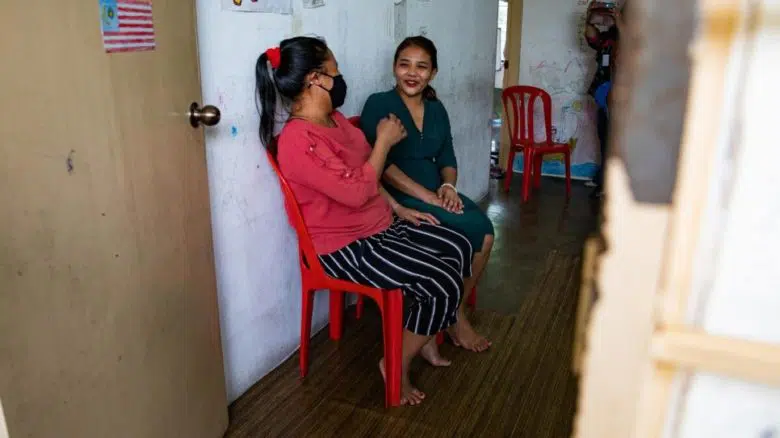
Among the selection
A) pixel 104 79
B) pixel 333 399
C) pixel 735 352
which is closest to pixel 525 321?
pixel 333 399

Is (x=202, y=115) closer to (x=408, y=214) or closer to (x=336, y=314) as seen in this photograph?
(x=408, y=214)

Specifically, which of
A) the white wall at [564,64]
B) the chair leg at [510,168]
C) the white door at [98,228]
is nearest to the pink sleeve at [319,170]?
the white door at [98,228]

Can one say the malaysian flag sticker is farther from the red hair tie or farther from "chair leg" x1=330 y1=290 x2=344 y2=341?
"chair leg" x1=330 y1=290 x2=344 y2=341

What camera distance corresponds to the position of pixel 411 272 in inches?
73.3

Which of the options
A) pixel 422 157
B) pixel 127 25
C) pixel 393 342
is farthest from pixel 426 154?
Result: pixel 127 25

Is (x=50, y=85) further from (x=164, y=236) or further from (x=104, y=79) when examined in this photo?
(x=164, y=236)

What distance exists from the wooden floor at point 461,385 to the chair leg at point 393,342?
5cm

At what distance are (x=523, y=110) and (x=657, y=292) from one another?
4.46 meters

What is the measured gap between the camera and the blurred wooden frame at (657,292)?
1.24ft

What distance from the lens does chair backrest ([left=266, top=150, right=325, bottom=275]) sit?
1.85m

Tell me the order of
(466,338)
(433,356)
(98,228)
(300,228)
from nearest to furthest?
1. (98,228)
2. (300,228)
3. (433,356)
4. (466,338)

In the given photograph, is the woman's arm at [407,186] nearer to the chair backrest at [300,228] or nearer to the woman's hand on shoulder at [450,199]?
the woman's hand on shoulder at [450,199]

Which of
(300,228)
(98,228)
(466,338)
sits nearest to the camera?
(98,228)

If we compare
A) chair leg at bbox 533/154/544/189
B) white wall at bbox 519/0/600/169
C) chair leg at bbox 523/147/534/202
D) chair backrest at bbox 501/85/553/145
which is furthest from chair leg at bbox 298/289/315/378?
white wall at bbox 519/0/600/169
